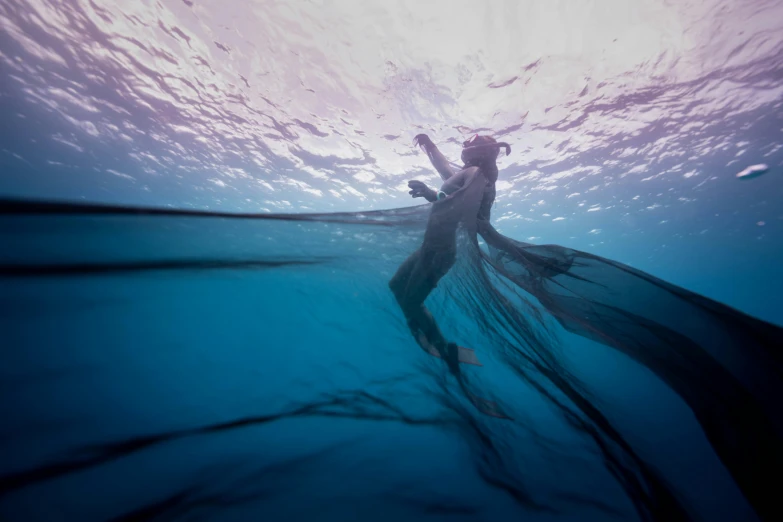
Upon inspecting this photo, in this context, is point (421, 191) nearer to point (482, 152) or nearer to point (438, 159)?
point (482, 152)

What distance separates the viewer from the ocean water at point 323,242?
242 centimetres

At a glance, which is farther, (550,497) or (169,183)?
(169,183)

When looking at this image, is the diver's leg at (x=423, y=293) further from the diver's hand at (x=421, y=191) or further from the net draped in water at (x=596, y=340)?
the diver's hand at (x=421, y=191)

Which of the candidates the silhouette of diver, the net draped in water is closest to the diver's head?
the silhouette of diver

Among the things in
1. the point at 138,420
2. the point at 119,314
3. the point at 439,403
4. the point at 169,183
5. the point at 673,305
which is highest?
the point at 169,183

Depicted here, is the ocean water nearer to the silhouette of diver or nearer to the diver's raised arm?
the silhouette of diver

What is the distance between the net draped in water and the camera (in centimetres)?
235

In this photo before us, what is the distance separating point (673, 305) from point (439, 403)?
11.3 feet

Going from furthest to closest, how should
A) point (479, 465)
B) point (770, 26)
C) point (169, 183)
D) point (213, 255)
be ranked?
point (169, 183), point (770, 26), point (479, 465), point (213, 255)

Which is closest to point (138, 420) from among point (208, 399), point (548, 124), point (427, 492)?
point (208, 399)

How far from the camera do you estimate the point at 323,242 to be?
3846 mm

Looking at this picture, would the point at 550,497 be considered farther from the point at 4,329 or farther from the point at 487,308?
the point at 4,329

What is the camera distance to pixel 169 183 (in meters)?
17.8

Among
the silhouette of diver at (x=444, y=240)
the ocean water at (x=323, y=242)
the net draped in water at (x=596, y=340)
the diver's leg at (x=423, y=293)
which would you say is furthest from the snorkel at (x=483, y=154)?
the diver's leg at (x=423, y=293)
